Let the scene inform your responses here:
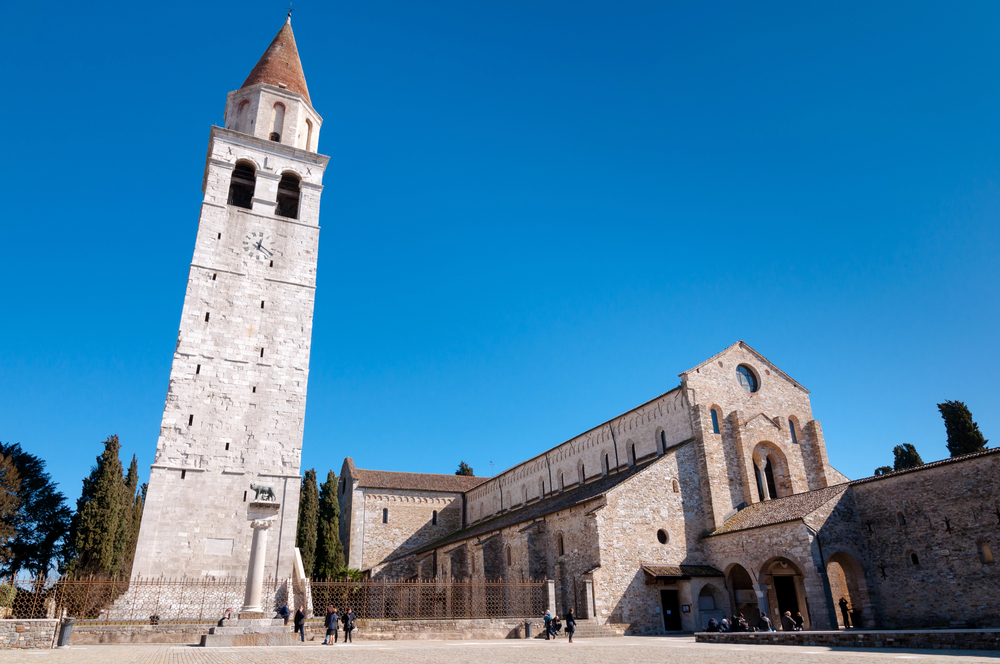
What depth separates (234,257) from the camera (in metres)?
27.8

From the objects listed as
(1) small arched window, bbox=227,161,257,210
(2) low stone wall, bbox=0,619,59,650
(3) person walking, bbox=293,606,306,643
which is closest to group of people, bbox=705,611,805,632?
(3) person walking, bbox=293,606,306,643

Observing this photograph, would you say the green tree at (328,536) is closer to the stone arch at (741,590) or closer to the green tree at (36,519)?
the green tree at (36,519)

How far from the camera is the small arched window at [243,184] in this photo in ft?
99.0

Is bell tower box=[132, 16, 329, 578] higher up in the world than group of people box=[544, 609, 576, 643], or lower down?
higher up

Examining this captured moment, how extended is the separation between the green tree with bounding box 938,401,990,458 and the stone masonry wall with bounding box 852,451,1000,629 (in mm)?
18999

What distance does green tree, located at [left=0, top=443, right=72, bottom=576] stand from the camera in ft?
109

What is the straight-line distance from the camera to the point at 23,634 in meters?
14.2

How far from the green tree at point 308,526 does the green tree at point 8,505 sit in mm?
13589

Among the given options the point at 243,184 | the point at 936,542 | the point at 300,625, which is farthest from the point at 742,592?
the point at 243,184

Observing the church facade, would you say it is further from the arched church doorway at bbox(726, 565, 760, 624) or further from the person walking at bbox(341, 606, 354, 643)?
the person walking at bbox(341, 606, 354, 643)

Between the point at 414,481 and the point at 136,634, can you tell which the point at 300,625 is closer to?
the point at 136,634

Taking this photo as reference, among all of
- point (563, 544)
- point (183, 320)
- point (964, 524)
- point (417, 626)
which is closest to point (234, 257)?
point (183, 320)

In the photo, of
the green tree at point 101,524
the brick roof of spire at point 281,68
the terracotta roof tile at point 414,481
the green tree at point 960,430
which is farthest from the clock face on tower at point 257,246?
the green tree at point 960,430

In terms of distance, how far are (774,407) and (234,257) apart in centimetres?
2632
